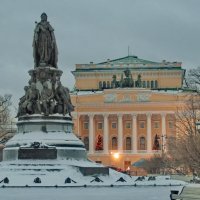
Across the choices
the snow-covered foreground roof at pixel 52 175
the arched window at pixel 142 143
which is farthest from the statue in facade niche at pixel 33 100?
the arched window at pixel 142 143

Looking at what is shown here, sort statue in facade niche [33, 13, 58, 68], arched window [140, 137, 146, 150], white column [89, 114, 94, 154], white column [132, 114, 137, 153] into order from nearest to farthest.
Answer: statue in facade niche [33, 13, 58, 68]
white column [132, 114, 137, 153]
white column [89, 114, 94, 154]
arched window [140, 137, 146, 150]

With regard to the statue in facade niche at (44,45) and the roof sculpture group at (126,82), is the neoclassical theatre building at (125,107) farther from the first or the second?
the statue in facade niche at (44,45)

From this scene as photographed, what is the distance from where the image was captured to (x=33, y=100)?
27125mm

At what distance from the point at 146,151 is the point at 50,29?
83.3 m

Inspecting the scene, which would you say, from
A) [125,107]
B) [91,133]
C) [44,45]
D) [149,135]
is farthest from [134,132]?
[44,45]

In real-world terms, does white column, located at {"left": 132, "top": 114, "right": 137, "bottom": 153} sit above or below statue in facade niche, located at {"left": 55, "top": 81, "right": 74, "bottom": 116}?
above

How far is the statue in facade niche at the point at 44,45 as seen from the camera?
27.7 metres

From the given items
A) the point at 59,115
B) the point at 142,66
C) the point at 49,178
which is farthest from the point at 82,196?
the point at 142,66

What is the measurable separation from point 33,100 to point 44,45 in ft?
8.22

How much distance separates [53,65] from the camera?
27.8 meters

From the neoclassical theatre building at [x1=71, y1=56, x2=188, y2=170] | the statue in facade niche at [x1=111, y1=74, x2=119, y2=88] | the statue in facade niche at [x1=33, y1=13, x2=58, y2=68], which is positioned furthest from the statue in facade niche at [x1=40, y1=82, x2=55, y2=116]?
the statue in facade niche at [x1=111, y1=74, x2=119, y2=88]

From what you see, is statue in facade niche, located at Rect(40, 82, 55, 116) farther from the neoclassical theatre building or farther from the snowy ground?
the neoclassical theatre building

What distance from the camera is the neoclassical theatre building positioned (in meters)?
109

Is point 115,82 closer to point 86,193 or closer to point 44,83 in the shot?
point 44,83
